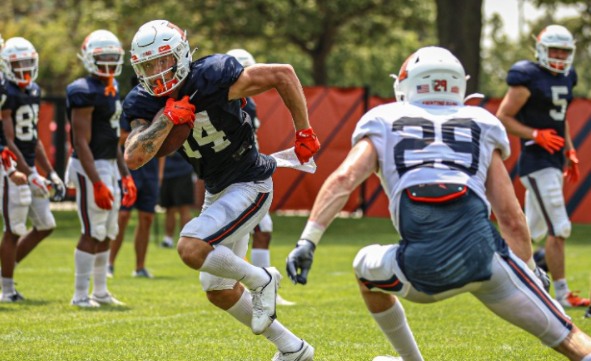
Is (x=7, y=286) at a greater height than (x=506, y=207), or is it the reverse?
(x=506, y=207)

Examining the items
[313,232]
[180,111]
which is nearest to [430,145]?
[313,232]

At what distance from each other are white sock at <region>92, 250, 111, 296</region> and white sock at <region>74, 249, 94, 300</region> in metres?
0.17

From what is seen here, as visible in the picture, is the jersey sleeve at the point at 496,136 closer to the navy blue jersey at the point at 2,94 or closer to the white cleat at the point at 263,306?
the white cleat at the point at 263,306

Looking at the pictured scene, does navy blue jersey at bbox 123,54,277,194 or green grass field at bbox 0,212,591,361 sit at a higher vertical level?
navy blue jersey at bbox 123,54,277,194

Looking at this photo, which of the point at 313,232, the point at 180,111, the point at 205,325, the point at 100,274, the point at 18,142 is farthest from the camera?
the point at 18,142

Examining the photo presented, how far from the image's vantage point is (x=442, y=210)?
3.59 meters

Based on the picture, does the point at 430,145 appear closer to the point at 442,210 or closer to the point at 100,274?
the point at 442,210

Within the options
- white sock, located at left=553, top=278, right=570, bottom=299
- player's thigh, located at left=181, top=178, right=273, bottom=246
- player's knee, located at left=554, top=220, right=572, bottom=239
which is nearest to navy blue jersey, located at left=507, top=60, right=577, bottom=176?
player's knee, located at left=554, top=220, right=572, bottom=239

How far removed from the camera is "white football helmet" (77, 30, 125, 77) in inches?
282

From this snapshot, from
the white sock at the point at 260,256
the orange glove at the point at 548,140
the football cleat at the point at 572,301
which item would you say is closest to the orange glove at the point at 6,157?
the white sock at the point at 260,256

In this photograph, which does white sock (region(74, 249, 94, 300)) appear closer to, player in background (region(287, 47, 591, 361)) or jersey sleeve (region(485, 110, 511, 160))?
player in background (region(287, 47, 591, 361))

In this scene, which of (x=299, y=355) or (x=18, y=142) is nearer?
(x=299, y=355)

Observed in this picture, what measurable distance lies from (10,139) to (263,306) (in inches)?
143

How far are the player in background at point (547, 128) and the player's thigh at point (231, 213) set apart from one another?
10.7ft
